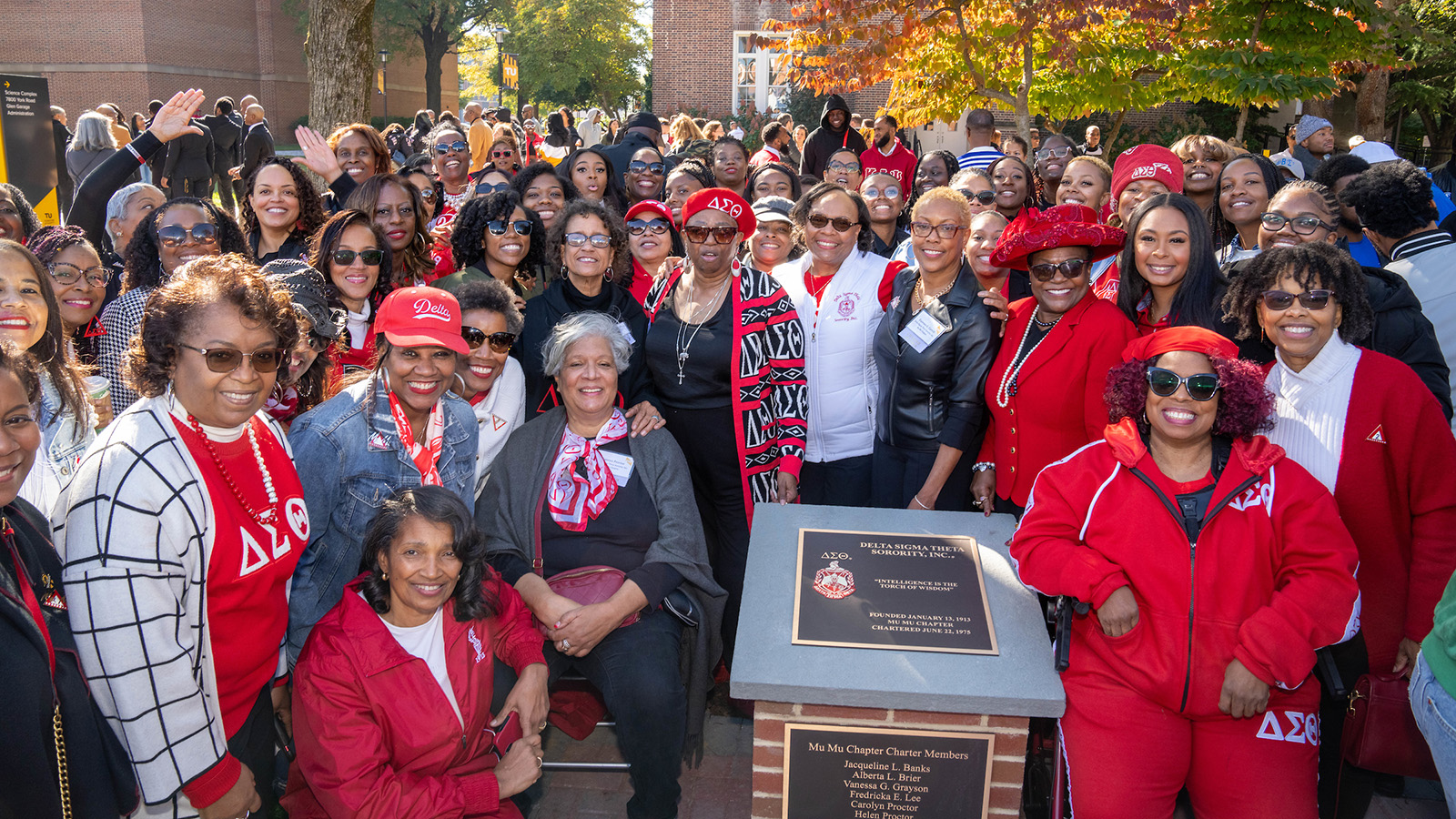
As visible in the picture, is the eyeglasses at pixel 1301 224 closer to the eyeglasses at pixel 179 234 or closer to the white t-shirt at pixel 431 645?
the white t-shirt at pixel 431 645

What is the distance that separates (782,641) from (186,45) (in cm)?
4311

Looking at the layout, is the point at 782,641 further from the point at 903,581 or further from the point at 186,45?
the point at 186,45

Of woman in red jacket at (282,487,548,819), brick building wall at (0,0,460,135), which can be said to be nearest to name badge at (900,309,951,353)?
woman in red jacket at (282,487,548,819)

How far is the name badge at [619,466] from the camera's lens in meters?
3.76

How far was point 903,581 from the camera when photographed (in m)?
3.11

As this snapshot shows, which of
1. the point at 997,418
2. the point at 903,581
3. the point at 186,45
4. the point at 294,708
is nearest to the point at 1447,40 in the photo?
the point at 997,418

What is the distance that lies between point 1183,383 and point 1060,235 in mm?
930

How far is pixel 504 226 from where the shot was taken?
16.4 feet

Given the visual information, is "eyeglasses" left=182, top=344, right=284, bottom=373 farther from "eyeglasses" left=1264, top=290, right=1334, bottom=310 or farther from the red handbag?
the red handbag

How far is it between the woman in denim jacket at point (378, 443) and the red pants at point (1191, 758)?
2.40m

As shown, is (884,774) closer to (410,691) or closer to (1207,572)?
(1207,572)

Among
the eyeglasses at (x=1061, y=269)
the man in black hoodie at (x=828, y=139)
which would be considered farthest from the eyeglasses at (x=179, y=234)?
the man in black hoodie at (x=828, y=139)

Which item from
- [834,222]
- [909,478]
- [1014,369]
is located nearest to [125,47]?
[834,222]

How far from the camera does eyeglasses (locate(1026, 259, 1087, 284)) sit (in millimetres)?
3682
